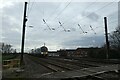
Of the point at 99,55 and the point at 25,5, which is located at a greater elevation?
the point at 25,5

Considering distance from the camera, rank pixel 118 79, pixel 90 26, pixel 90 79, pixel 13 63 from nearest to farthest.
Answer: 1. pixel 118 79
2. pixel 90 79
3. pixel 13 63
4. pixel 90 26

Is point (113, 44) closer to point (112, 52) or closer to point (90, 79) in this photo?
point (112, 52)

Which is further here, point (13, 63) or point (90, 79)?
point (13, 63)

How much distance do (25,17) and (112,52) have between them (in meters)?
27.6

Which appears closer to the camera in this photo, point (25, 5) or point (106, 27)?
point (25, 5)

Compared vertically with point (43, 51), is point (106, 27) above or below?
above

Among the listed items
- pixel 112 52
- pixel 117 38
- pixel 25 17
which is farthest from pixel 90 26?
pixel 117 38

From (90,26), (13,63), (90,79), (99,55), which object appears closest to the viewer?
(90,79)

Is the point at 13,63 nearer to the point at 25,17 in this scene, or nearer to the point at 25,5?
the point at 25,17

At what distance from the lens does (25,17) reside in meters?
30.3

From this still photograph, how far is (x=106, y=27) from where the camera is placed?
4319 centimetres

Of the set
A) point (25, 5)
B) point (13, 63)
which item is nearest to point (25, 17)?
point (25, 5)

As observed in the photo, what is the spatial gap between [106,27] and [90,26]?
425 inches

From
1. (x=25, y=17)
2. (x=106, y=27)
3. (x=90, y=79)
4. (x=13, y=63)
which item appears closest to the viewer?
(x=90, y=79)
